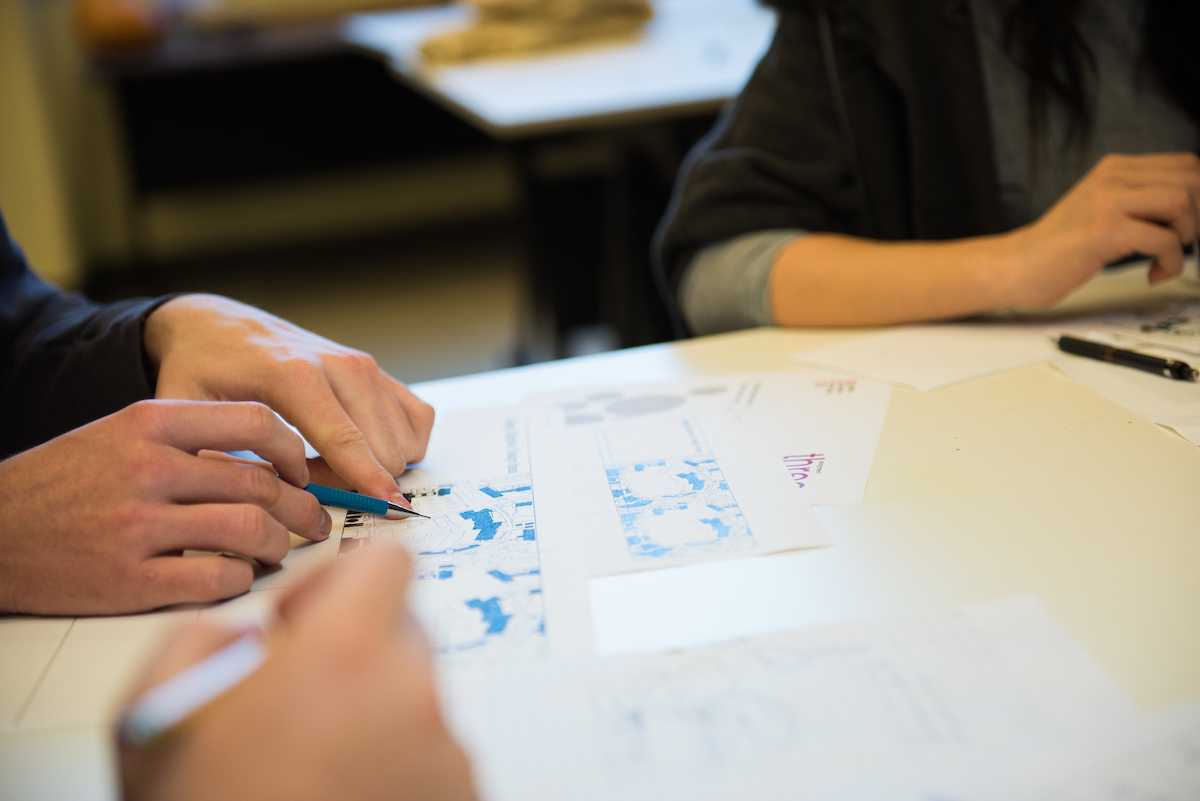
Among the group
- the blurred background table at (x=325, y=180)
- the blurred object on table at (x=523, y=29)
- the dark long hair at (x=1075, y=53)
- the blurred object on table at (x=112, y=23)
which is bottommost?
the blurred background table at (x=325, y=180)

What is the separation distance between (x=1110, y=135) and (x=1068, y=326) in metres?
0.29

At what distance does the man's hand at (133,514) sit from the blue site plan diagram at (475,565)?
81 mm

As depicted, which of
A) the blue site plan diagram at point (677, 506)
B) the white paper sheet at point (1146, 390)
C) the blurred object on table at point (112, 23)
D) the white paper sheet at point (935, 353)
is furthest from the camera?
the blurred object on table at point (112, 23)

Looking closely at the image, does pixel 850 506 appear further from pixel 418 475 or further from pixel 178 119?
pixel 178 119

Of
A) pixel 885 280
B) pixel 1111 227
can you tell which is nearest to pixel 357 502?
pixel 885 280

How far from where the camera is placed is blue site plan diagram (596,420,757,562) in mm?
543

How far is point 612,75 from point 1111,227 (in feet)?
4.33

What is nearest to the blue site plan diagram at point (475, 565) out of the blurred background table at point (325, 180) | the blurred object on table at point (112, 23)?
the blurred background table at point (325, 180)

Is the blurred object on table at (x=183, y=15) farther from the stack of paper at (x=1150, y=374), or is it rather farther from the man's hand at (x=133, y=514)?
the stack of paper at (x=1150, y=374)

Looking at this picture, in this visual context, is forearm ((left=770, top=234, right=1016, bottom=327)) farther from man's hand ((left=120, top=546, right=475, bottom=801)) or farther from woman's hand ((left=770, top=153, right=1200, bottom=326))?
man's hand ((left=120, top=546, right=475, bottom=801))

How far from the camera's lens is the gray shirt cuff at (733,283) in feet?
3.02

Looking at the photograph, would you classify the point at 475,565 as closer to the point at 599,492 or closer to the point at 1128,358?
the point at 599,492

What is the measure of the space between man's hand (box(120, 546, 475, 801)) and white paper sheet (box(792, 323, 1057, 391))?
54 cm

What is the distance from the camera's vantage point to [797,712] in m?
0.41
